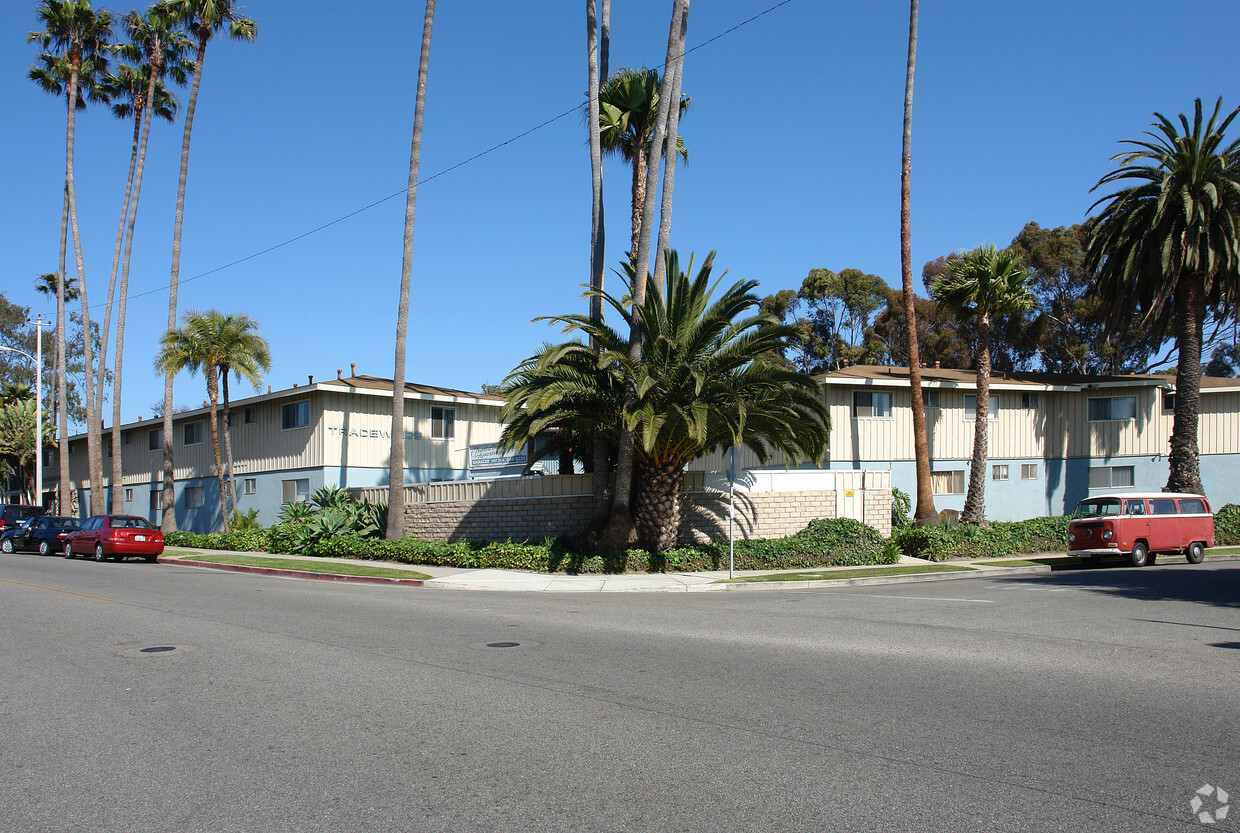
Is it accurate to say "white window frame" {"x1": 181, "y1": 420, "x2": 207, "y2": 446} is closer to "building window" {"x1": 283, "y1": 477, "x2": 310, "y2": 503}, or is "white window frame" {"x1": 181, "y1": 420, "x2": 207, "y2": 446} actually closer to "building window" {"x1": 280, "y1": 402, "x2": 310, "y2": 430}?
Result: "building window" {"x1": 280, "y1": 402, "x2": 310, "y2": 430}

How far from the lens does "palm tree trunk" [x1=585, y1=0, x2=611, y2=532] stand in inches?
887

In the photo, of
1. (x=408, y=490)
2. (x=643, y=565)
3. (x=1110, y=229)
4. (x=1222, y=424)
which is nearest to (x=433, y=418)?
(x=408, y=490)

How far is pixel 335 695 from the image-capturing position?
7.80 metres

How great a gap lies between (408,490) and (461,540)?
3.32 meters

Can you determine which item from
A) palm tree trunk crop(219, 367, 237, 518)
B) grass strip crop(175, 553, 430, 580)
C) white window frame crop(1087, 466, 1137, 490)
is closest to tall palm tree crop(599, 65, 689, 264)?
grass strip crop(175, 553, 430, 580)

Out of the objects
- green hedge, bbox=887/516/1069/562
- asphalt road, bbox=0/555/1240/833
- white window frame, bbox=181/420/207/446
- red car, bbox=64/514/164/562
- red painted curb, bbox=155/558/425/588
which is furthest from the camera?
white window frame, bbox=181/420/207/446

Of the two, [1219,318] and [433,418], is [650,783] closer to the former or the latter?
[433,418]

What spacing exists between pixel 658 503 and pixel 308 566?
951 cm

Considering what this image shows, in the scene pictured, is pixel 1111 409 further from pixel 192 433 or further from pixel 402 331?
pixel 192 433

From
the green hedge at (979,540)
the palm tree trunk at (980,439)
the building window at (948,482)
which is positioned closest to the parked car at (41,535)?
the green hedge at (979,540)

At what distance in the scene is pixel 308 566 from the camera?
23484 millimetres

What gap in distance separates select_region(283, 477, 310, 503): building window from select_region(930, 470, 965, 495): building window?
22673 millimetres

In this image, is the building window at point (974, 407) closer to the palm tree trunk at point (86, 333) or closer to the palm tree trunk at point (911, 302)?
the palm tree trunk at point (911, 302)

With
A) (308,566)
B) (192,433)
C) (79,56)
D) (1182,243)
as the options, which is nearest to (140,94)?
(79,56)
